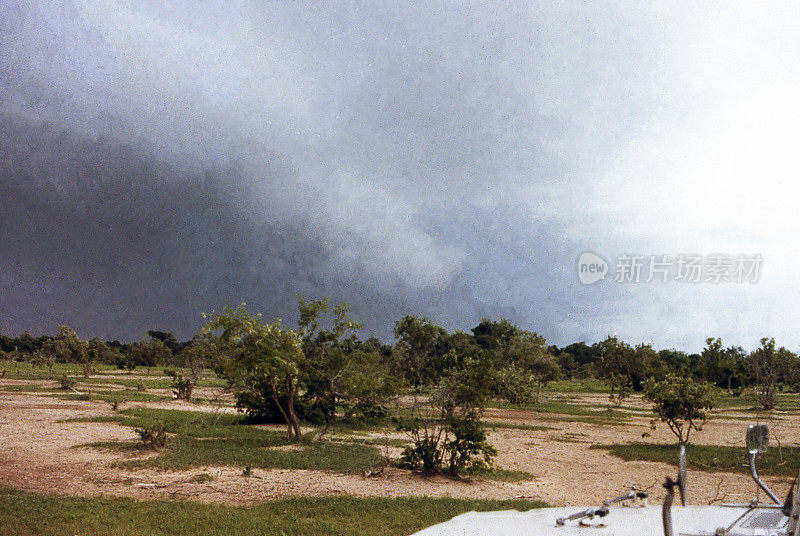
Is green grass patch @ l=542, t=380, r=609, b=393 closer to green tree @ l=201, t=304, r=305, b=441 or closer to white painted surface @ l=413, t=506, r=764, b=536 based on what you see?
green tree @ l=201, t=304, r=305, b=441

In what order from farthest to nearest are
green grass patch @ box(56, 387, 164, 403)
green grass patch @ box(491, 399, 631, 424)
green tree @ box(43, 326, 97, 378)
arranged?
green tree @ box(43, 326, 97, 378) → green grass patch @ box(491, 399, 631, 424) → green grass patch @ box(56, 387, 164, 403)

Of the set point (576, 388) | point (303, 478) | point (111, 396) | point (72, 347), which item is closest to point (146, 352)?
point (72, 347)

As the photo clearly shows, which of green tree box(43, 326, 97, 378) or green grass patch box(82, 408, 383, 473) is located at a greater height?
green tree box(43, 326, 97, 378)

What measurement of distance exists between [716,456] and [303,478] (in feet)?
44.4

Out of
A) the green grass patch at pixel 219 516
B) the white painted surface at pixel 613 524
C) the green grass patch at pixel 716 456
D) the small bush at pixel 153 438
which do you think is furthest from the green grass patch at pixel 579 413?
the white painted surface at pixel 613 524

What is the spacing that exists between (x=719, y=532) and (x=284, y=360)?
14408 mm

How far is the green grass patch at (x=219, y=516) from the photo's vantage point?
26.3ft

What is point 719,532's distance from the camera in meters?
2.62

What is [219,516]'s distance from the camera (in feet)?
29.1

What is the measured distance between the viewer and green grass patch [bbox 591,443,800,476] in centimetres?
1562

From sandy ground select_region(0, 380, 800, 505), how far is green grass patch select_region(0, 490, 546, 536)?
82 cm

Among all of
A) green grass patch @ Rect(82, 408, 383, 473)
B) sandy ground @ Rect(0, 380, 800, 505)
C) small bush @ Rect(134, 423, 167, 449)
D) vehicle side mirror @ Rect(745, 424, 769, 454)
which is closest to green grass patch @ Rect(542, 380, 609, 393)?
sandy ground @ Rect(0, 380, 800, 505)

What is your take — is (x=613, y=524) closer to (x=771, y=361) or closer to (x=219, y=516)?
(x=219, y=516)

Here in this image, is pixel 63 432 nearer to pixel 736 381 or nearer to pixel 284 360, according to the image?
pixel 284 360
